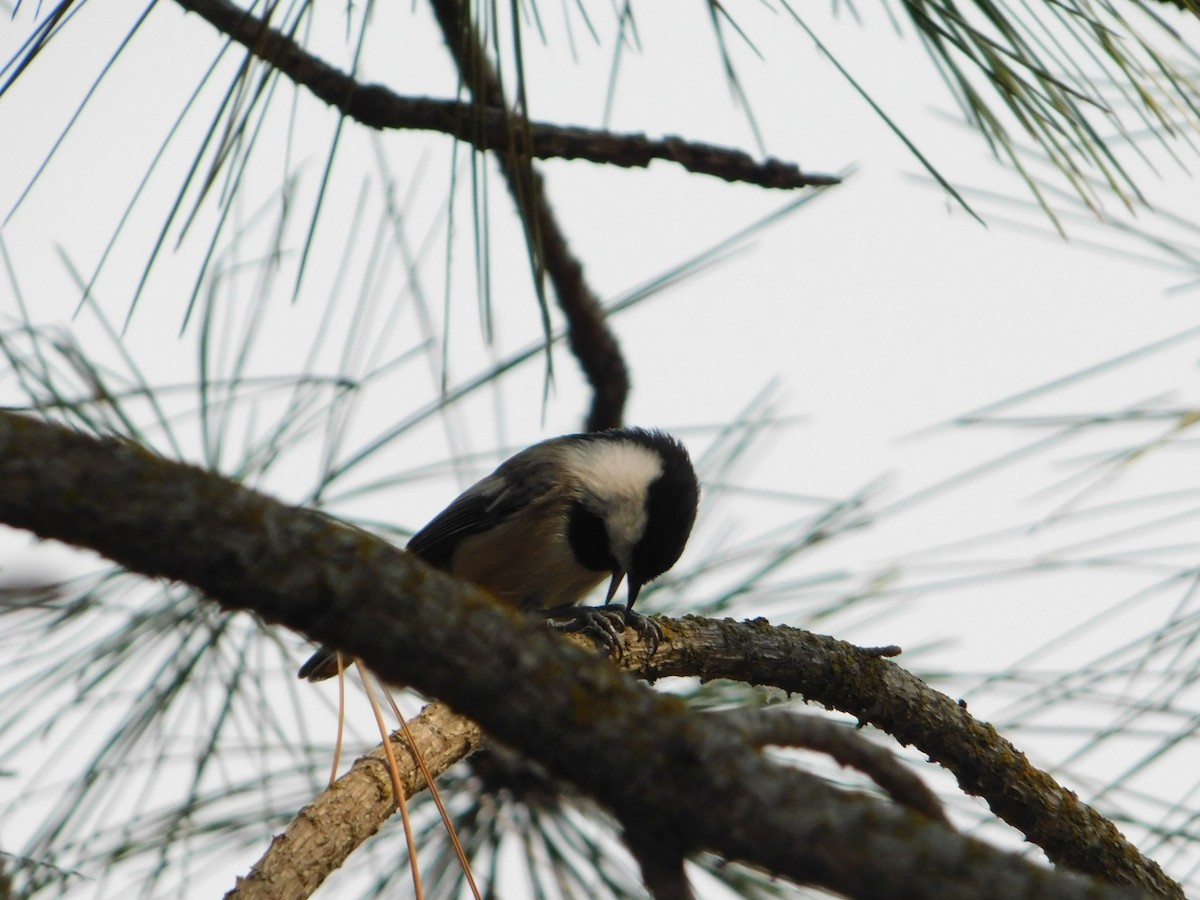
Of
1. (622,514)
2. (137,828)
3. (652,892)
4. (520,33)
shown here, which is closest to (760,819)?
(652,892)

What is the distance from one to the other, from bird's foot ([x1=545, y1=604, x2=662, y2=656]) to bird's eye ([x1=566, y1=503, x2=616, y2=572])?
213mm

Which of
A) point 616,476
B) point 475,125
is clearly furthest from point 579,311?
point 475,125

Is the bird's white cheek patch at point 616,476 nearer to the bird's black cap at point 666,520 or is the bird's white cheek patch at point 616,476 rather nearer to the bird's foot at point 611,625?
the bird's black cap at point 666,520

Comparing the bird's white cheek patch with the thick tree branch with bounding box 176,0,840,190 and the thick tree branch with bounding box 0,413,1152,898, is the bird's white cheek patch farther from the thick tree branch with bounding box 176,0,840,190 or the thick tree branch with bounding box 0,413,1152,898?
the thick tree branch with bounding box 0,413,1152,898

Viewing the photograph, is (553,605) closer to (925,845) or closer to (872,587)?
(872,587)

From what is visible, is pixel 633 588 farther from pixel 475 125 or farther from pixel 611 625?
pixel 475 125

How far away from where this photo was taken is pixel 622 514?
3301mm

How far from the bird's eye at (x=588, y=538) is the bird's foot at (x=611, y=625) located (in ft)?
0.70

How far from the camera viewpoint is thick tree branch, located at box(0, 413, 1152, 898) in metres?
0.78

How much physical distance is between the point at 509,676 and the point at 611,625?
179 centimetres

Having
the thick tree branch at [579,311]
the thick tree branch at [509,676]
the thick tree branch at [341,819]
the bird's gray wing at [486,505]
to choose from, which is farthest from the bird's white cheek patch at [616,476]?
the thick tree branch at [509,676]

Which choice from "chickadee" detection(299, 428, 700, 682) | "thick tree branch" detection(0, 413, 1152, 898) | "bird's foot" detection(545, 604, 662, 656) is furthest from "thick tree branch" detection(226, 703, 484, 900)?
"chickadee" detection(299, 428, 700, 682)

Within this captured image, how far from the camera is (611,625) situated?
2.58m

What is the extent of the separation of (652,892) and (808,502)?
7.76 ft
